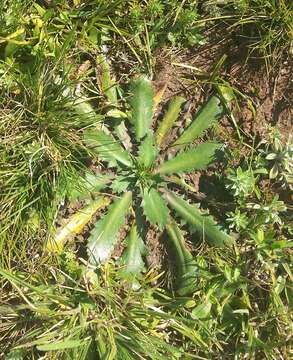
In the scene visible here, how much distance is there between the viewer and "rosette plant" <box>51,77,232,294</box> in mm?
2822

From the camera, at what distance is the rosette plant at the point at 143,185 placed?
2822 millimetres

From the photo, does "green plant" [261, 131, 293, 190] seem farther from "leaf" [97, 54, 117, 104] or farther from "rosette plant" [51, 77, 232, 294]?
"leaf" [97, 54, 117, 104]

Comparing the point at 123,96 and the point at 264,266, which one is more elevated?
the point at 123,96

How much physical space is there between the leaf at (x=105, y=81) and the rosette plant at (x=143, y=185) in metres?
0.08

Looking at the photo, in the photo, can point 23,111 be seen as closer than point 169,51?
Yes

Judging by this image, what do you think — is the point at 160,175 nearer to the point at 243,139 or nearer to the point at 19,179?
the point at 243,139

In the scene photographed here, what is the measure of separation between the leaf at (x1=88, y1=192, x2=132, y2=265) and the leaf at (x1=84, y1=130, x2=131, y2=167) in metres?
0.20

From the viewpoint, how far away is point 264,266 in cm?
280

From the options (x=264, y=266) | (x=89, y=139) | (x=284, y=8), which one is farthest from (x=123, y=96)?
(x=264, y=266)

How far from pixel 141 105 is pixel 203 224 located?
2.21 feet

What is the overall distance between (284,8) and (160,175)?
103 cm

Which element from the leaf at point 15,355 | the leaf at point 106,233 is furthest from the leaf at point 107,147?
the leaf at point 15,355

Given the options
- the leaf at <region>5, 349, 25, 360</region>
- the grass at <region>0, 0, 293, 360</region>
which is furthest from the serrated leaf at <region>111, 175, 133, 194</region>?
the leaf at <region>5, 349, 25, 360</region>

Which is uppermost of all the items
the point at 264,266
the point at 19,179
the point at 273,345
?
the point at 19,179
